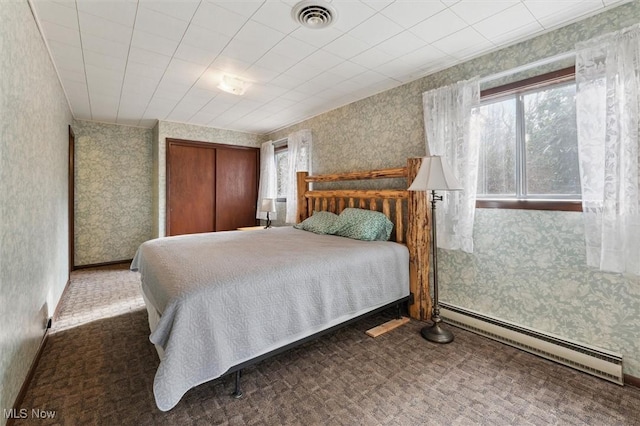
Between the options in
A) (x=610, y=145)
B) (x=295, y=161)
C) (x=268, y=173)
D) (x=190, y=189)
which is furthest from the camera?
(x=268, y=173)

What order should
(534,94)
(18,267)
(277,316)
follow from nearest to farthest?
(18,267) < (277,316) < (534,94)

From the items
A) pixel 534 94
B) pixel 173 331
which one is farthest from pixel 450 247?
pixel 173 331

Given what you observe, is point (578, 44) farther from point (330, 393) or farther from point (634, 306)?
point (330, 393)

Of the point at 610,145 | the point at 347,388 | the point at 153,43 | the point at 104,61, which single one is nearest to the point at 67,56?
the point at 104,61

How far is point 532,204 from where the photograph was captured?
218 cm

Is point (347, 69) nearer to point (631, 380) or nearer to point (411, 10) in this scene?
point (411, 10)

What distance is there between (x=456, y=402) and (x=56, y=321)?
334 centimetres

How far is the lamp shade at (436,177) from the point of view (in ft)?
7.18

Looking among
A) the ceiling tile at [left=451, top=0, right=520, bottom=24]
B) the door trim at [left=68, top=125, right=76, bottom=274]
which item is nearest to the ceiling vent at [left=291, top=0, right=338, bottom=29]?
the ceiling tile at [left=451, top=0, right=520, bottom=24]

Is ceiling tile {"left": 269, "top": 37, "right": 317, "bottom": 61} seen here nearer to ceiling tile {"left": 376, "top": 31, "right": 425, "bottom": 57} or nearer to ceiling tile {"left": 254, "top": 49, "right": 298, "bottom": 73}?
ceiling tile {"left": 254, "top": 49, "right": 298, "bottom": 73}

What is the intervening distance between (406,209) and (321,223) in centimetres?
100

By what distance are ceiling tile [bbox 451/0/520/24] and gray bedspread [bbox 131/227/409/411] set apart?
1808 mm

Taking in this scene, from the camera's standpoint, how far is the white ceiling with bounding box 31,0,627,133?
185cm

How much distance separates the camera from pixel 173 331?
1.40m
